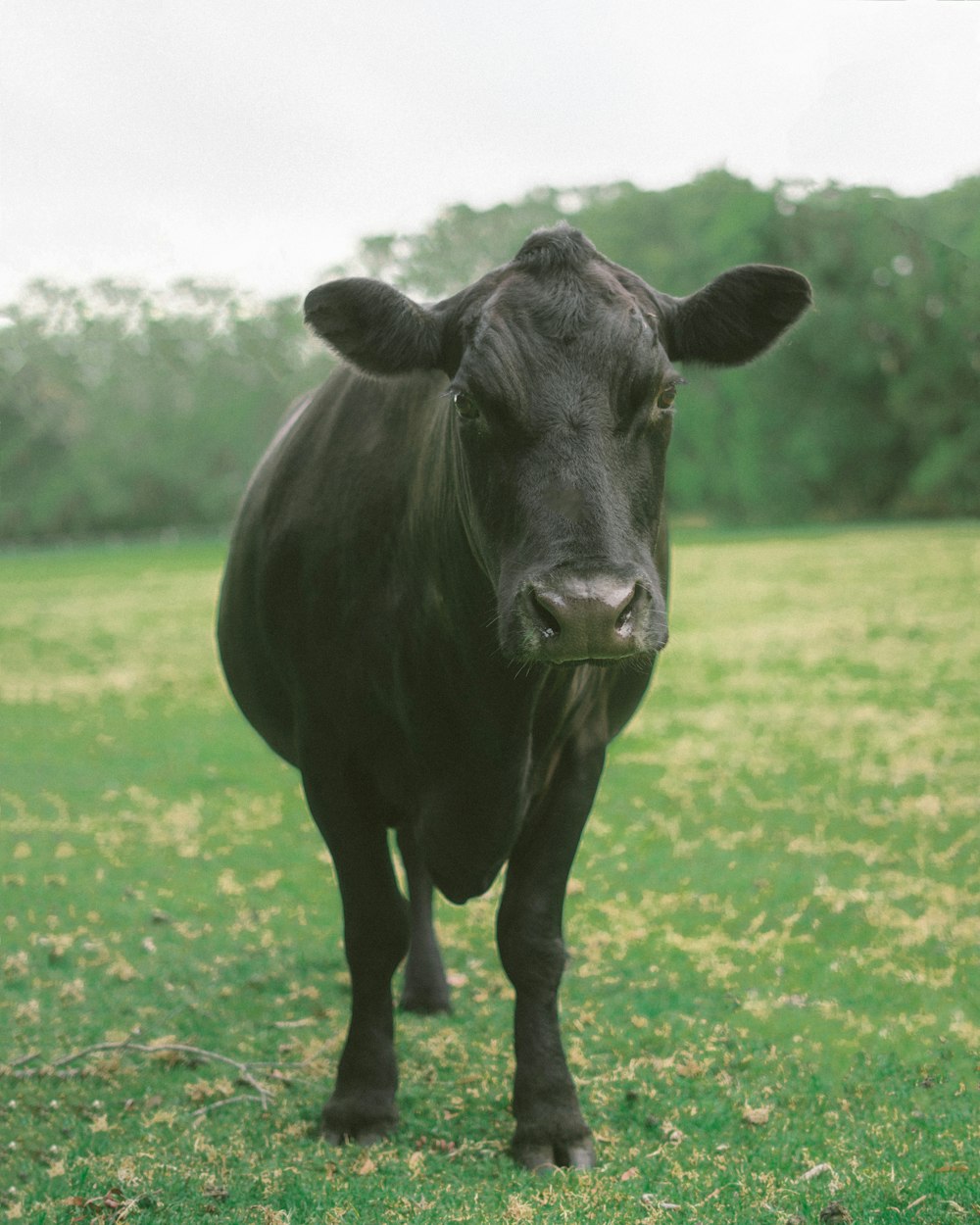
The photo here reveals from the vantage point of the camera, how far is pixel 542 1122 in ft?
12.9

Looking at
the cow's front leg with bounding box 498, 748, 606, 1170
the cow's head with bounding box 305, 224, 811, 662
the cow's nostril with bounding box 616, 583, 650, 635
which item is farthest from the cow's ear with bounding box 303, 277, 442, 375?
the cow's front leg with bounding box 498, 748, 606, 1170

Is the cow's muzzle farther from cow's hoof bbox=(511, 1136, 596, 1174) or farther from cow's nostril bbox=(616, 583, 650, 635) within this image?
cow's hoof bbox=(511, 1136, 596, 1174)

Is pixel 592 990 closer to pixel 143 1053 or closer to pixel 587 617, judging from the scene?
pixel 143 1053

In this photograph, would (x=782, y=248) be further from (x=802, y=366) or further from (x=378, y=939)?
(x=378, y=939)

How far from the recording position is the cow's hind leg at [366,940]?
4215 millimetres

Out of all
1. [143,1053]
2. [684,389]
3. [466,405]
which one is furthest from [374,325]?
[684,389]

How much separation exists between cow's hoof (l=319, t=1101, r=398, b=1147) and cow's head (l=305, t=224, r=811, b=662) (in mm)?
1747

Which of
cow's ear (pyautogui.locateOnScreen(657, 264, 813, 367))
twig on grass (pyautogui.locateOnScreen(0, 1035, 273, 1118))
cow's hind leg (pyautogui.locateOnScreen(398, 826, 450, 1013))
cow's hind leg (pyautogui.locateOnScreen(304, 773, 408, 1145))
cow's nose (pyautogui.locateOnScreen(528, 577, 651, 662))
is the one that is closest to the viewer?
cow's nose (pyautogui.locateOnScreen(528, 577, 651, 662))

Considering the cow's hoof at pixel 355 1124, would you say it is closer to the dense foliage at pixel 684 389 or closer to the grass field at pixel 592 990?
the grass field at pixel 592 990

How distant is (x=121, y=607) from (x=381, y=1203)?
23127 mm

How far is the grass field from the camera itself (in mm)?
3766

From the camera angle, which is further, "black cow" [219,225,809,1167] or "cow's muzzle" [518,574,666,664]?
"black cow" [219,225,809,1167]

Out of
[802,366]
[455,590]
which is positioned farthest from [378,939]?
[802,366]

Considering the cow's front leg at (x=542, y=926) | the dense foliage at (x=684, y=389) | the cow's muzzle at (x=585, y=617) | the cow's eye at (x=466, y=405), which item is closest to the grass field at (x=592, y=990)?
the cow's front leg at (x=542, y=926)
